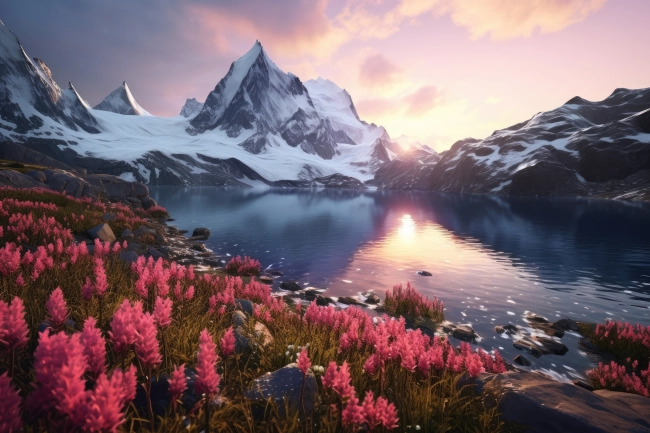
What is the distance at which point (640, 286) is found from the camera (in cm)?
2434

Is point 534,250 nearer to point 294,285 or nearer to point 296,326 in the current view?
point 294,285

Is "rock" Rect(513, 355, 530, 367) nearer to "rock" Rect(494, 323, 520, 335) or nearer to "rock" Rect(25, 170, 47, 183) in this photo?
"rock" Rect(494, 323, 520, 335)

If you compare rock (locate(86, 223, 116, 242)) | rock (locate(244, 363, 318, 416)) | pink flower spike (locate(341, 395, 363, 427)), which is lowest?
rock (locate(86, 223, 116, 242))

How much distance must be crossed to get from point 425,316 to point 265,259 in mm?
17078

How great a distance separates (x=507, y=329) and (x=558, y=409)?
1353cm

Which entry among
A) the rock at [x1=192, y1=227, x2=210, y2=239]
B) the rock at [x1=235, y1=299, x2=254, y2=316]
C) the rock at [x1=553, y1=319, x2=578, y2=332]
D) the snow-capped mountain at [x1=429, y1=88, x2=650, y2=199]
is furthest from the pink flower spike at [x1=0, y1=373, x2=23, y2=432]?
the snow-capped mountain at [x1=429, y1=88, x2=650, y2=199]

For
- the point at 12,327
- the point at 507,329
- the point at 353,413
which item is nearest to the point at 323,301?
the point at 507,329

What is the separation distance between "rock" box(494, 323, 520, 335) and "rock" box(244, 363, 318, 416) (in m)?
15.4

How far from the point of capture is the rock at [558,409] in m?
4.41

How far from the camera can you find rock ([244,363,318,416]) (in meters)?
3.88

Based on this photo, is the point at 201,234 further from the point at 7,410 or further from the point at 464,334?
the point at 7,410

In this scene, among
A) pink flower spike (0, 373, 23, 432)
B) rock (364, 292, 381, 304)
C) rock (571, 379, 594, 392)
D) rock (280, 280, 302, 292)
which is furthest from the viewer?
rock (280, 280, 302, 292)

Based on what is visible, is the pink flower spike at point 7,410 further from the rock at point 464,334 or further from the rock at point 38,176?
the rock at point 38,176

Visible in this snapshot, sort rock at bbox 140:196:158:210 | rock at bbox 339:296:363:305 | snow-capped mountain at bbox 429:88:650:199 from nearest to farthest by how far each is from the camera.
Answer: rock at bbox 339:296:363:305, rock at bbox 140:196:158:210, snow-capped mountain at bbox 429:88:650:199
